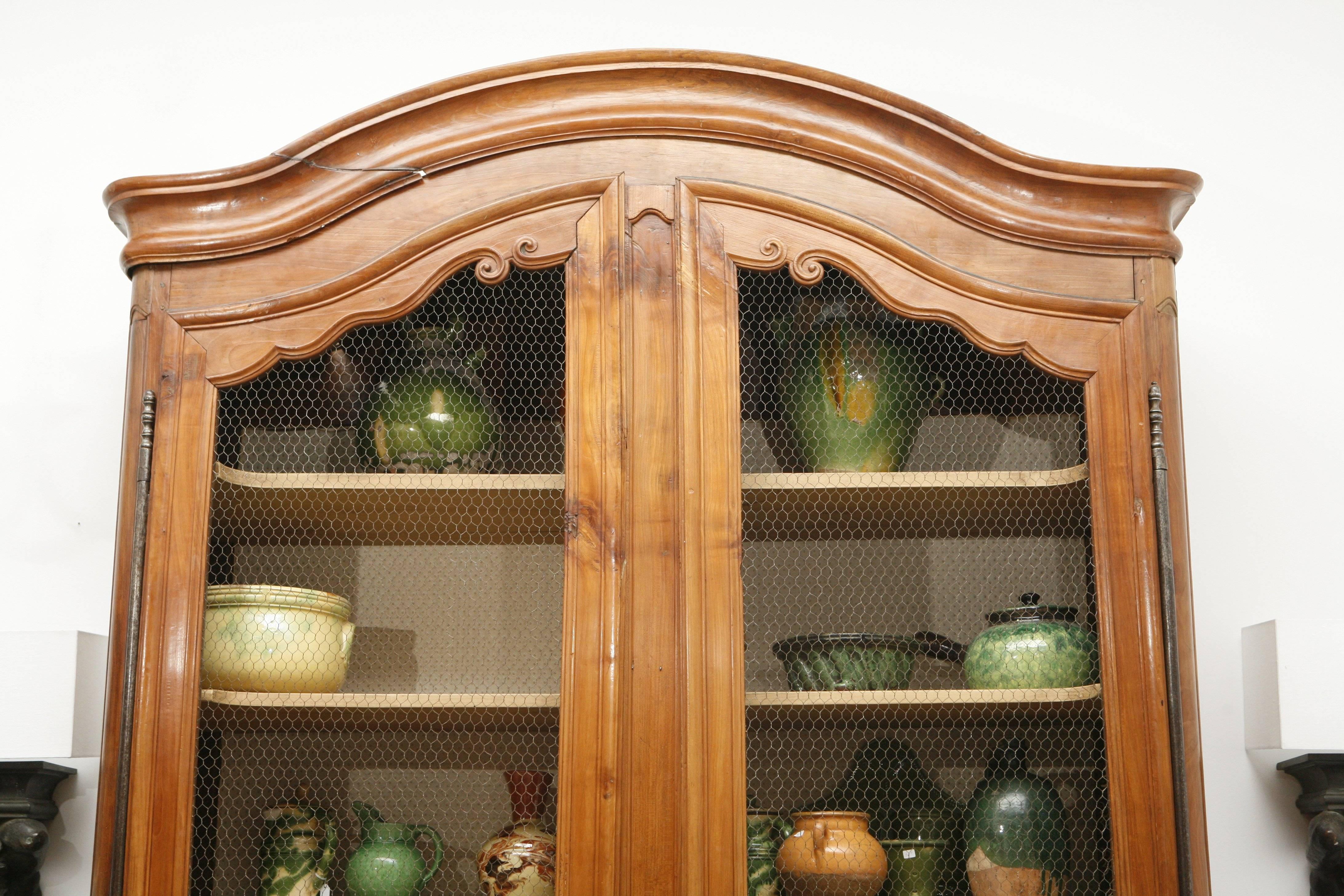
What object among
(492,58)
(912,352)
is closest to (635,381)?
(912,352)

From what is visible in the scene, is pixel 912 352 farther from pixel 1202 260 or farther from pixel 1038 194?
pixel 1202 260

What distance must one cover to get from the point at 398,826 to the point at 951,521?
68 cm

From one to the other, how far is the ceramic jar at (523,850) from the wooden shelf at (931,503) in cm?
39

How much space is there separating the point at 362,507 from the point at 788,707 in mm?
515

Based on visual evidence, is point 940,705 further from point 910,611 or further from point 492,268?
point 492,268

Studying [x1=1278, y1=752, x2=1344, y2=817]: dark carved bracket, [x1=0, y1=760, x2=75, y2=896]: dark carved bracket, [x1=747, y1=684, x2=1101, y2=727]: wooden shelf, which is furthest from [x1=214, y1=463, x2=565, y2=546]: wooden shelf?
[x1=1278, y1=752, x2=1344, y2=817]: dark carved bracket

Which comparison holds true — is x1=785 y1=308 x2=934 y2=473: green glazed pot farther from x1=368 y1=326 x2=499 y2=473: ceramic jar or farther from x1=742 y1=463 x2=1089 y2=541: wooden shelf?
x1=368 y1=326 x2=499 y2=473: ceramic jar

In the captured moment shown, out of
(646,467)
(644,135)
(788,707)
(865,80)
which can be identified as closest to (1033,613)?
(788,707)

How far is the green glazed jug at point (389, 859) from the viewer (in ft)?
4.67

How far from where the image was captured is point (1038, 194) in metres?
1.50

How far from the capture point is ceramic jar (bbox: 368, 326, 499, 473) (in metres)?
1.48

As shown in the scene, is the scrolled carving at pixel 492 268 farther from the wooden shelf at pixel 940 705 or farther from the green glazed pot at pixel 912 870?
the green glazed pot at pixel 912 870

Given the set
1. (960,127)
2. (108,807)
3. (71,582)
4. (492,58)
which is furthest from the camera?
(492,58)

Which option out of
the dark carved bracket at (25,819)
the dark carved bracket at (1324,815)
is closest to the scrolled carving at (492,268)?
the dark carved bracket at (25,819)
